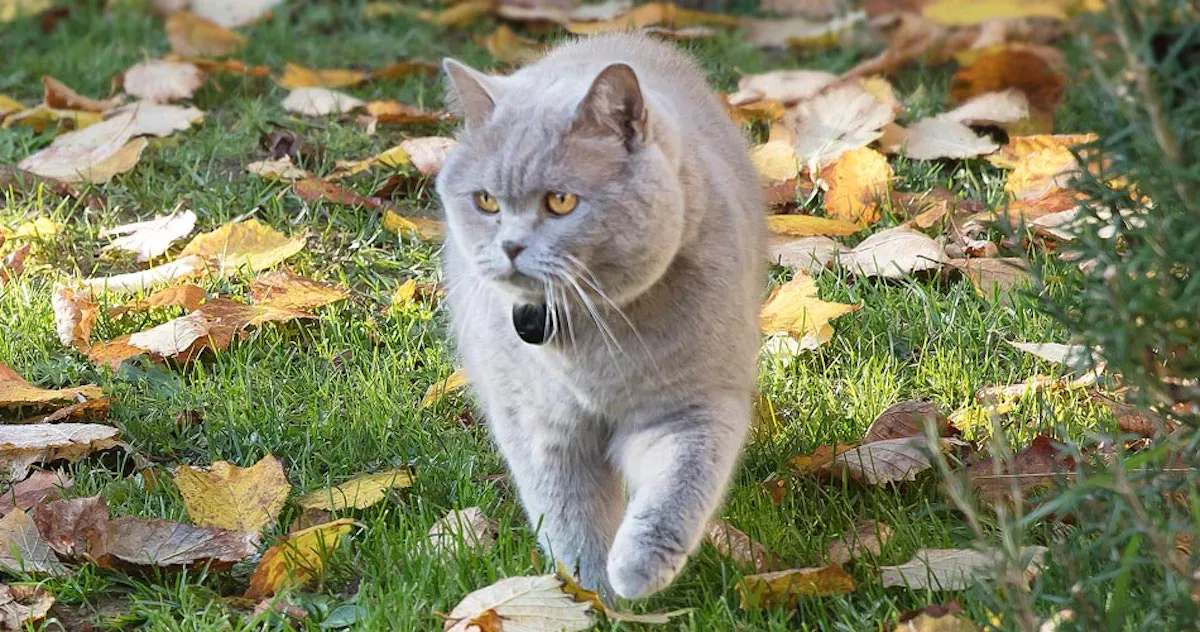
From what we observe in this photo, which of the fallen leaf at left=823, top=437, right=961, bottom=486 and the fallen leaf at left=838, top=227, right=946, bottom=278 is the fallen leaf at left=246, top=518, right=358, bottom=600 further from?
the fallen leaf at left=838, top=227, right=946, bottom=278

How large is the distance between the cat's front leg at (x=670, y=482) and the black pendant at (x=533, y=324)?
218 mm

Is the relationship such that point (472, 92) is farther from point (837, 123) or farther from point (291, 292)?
point (837, 123)

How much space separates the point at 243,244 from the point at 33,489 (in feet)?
3.17

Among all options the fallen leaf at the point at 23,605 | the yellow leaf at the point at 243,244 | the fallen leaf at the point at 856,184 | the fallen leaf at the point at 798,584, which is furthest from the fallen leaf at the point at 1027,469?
the yellow leaf at the point at 243,244

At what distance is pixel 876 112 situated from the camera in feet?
12.2

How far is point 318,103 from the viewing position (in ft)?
13.3

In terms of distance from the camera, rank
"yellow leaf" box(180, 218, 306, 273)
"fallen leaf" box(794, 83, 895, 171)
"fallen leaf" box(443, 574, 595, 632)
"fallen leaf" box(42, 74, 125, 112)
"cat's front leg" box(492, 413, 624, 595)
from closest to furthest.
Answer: "fallen leaf" box(443, 574, 595, 632) < "cat's front leg" box(492, 413, 624, 595) < "yellow leaf" box(180, 218, 306, 273) < "fallen leaf" box(794, 83, 895, 171) < "fallen leaf" box(42, 74, 125, 112)

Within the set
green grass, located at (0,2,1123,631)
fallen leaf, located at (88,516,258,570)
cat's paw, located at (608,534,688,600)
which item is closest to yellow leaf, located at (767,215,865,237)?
green grass, located at (0,2,1123,631)

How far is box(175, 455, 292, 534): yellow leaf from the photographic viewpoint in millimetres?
2371

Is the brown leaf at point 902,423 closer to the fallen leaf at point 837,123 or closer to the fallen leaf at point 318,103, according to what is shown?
the fallen leaf at point 837,123

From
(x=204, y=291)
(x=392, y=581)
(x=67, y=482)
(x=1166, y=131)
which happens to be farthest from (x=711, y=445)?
(x=204, y=291)

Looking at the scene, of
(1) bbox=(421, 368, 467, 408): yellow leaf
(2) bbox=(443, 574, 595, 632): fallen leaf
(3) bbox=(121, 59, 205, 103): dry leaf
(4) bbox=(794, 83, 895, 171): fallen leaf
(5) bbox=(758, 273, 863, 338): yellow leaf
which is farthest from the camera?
(3) bbox=(121, 59, 205, 103): dry leaf

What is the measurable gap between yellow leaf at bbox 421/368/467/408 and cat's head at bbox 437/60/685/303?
62 centimetres

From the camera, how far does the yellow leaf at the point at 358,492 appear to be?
2.40 m
